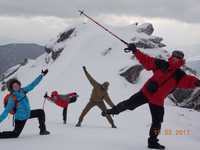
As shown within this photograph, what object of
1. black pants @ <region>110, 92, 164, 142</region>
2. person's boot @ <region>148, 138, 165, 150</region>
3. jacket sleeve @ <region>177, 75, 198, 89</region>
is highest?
jacket sleeve @ <region>177, 75, 198, 89</region>

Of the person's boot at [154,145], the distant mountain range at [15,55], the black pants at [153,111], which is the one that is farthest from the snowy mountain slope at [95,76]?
the distant mountain range at [15,55]

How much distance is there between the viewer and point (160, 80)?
31.2ft

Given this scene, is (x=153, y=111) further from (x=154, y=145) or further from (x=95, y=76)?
(x=95, y=76)

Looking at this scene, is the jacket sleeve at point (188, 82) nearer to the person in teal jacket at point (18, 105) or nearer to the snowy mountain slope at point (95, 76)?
the person in teal jacket at point (18, 105)

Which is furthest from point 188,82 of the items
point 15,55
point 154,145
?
point 15,55

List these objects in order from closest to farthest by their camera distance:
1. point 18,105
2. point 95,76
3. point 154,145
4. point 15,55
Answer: point 154,145 → point 18,105 → point 95,76 → point 15,55

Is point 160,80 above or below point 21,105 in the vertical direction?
above

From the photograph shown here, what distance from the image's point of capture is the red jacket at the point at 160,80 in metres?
9.48

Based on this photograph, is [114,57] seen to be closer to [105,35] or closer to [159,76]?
[105,35]

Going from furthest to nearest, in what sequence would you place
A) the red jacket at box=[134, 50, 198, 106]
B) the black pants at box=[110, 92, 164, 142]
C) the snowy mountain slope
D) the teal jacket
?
the snowy mountain slope < the teal jacket < the black pants at box=[110, 92, 164, 142] < the red jacket at box=[134, 50, 198, 106]

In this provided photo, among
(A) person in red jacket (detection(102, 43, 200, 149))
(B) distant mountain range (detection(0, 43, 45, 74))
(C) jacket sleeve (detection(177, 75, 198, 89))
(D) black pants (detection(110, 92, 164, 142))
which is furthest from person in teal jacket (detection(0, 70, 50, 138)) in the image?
(B) distant mountain range (detection(0, 43, 45, 74))

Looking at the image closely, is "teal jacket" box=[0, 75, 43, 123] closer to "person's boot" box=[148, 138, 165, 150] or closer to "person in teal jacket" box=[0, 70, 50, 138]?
"person in teal jacket" box=[0, 70, 50, 138]

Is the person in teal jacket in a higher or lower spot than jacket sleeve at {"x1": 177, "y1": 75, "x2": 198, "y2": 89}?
lower

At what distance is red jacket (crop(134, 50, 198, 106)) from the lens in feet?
31.1
